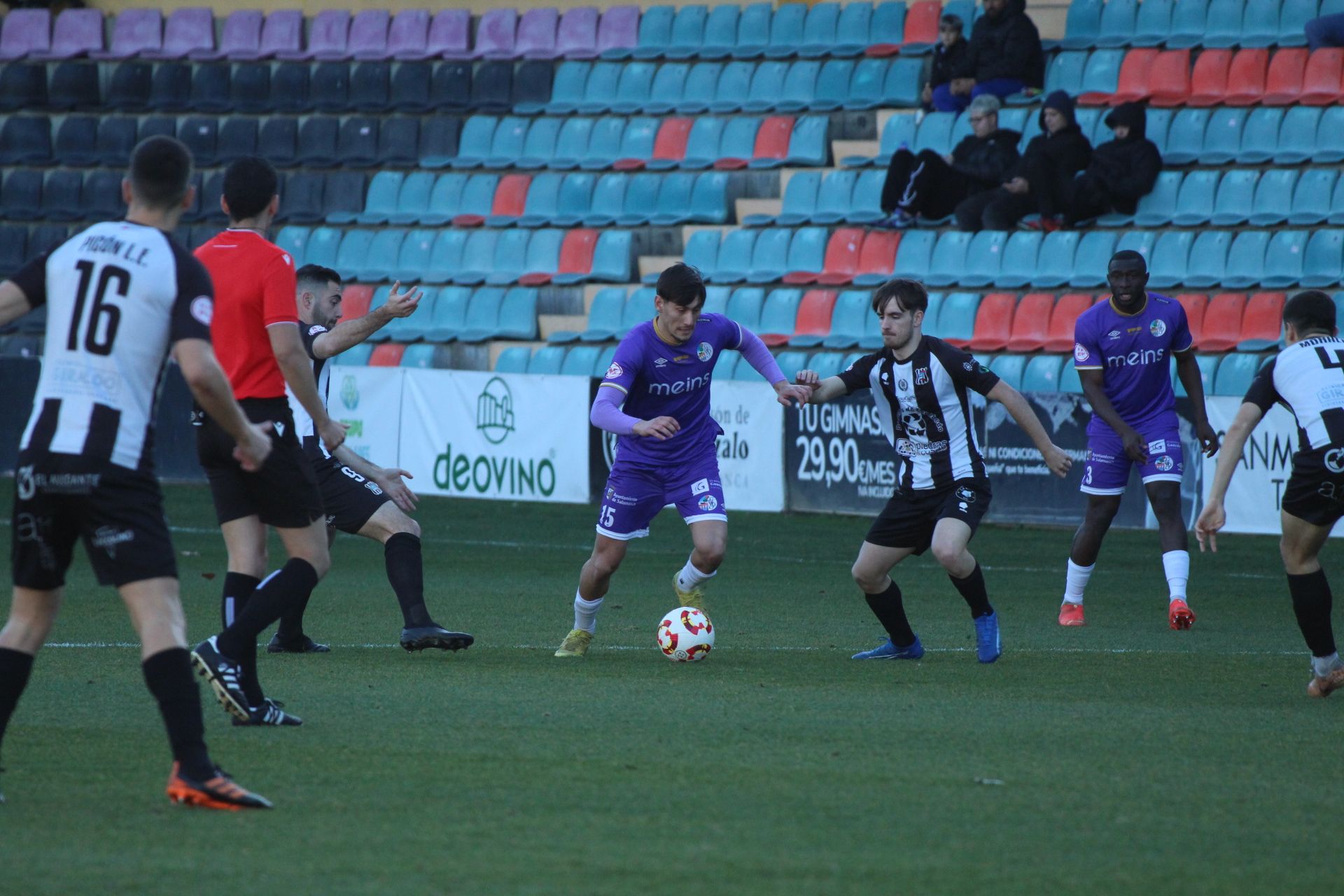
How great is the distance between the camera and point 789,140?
21.0 meters

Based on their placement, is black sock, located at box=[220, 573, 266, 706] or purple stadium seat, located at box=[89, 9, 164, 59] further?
purple stadium seat, located at box=[89, 9, 164, 59]

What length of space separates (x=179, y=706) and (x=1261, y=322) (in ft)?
45.4

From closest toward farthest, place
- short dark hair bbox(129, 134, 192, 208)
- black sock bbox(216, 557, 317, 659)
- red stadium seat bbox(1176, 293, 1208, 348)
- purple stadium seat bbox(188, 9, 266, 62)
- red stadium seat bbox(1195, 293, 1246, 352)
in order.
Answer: short dark hair bbox(129, 134, 192, 208) → black sock bbox(216, 557, 317, 659) → red stadium seat bbox(1195, 293, 1246, 352) → red stadium seat bbox(1176, 293, 1208, 348) → purple stadium seat bbox(188, 9, 266, 62)

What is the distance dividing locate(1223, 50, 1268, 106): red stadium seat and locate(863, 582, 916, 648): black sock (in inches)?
461

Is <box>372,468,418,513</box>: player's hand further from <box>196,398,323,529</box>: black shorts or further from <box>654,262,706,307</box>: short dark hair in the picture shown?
<box>654,262,706,307</box>: short dark hair

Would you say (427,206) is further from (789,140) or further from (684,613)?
(684,613)

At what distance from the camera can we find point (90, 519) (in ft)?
16.1

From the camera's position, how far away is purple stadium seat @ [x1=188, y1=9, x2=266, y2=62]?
24.9 metres

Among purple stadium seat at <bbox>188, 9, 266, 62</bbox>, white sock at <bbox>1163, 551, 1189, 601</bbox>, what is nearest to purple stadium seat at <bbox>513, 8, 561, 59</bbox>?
purple stadium seat at <bbox>188, 9, 266, 62</bbox>

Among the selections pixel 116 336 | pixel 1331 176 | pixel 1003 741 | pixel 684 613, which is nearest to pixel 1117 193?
pixel 1331 176

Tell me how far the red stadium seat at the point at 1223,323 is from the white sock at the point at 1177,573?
714 centimetres

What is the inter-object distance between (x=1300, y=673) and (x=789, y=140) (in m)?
13.8

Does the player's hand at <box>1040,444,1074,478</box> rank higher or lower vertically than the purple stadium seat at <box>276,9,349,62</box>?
lower

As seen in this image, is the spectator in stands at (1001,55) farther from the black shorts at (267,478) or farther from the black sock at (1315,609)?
the black shorts at (267,478)
